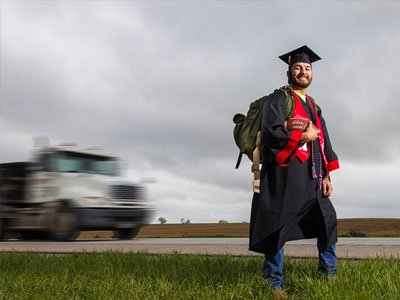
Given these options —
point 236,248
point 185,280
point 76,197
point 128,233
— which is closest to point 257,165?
point 185,280

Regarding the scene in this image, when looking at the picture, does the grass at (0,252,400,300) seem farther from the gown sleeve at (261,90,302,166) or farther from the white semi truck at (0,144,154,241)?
the white semi truck at (0,144,154,241)

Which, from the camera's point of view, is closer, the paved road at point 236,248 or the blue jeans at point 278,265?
the blue jeans at point 278,265

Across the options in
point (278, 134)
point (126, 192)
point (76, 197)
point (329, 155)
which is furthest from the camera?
point (126, 192)

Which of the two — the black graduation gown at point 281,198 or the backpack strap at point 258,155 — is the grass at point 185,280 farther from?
the backpack strap at point 258,155

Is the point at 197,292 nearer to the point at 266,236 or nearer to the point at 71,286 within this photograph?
the point at 266,236

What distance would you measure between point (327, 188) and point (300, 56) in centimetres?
106

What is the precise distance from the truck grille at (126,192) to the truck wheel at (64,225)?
1.22 metres

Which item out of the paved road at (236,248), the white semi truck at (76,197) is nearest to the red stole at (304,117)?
the paved road at (236,248)

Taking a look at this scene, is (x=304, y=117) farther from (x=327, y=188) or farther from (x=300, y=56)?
(x=327, y=188)

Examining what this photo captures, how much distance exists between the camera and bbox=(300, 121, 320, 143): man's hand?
172 inches

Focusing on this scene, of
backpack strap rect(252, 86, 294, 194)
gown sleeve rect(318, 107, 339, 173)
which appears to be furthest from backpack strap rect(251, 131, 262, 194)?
gown sleeve rect(318, 107, 339, 173)

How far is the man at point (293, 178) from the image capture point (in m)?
4.39

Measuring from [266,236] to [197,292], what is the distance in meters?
0.87

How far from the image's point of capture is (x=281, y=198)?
445 cm
